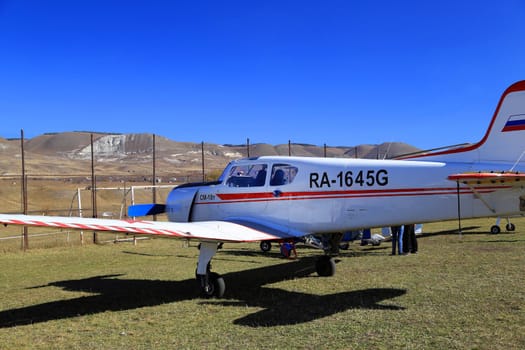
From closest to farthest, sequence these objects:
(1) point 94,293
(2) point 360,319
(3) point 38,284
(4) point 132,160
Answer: (2) point 360,319
(1) point 94,293
(3) point 38,284
(4) point 132,160

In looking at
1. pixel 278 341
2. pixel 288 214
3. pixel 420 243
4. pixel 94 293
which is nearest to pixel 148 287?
pixel 94 293

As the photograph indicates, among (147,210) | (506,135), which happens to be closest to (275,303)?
(506,135)

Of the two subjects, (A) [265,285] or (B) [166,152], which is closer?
(A) [265,285]

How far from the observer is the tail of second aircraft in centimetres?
756

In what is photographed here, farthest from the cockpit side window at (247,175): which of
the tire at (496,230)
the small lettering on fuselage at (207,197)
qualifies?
the tire at (496,230)

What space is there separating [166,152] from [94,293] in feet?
591

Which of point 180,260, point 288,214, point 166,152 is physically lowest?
point 180,260

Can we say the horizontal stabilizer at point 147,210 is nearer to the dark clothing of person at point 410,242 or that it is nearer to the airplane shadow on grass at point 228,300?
the airplane shadow on grass at point 228,300

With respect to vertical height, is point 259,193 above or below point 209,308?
above

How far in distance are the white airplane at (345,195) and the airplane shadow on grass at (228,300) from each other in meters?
0.80

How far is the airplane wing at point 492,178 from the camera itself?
6992 millimetres

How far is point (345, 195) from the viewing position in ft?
28.3

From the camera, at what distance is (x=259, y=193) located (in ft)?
31.3

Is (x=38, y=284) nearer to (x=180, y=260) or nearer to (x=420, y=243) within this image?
(x=180, y=260)
